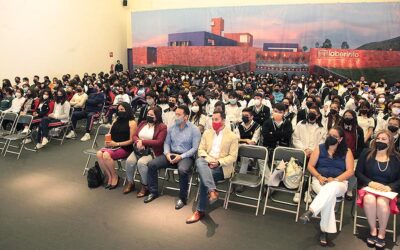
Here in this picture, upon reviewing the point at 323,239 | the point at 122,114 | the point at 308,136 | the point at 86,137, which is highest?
the point at 122,114

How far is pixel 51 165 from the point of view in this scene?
618 centimetres

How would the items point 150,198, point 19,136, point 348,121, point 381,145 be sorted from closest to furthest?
point 381,145 → point 150,198 → point 348,121 → point 19,136

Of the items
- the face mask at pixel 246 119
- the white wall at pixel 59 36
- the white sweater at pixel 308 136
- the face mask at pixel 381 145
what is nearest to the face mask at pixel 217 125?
the face mask at pixel 246 119

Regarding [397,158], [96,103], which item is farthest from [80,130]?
[397,158]

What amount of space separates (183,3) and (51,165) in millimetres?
13728

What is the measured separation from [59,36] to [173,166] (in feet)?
40.1

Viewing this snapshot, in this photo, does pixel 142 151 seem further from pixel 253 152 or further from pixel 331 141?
pixel 331 141

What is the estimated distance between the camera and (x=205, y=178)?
4098 mm

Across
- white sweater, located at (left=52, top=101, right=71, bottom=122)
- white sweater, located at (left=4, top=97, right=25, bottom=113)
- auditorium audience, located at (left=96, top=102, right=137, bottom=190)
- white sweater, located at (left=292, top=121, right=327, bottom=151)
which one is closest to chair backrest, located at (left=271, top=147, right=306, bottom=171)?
white sweater, located at (left=292, top=121, right=327, bottom=151)

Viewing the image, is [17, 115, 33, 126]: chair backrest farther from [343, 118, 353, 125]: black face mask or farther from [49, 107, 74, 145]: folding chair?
[343, 118, 353, 125]: black face mask

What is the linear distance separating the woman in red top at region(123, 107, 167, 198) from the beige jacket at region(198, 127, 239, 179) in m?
0.70

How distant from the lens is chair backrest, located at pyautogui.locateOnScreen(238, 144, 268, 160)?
4.55 meters

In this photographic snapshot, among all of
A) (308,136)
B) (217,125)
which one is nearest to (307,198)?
(308,136)

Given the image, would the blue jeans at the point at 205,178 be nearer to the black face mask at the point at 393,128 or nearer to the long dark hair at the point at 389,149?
the long dark hair at the point at 389,149
